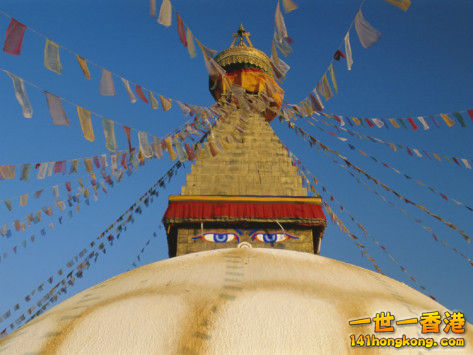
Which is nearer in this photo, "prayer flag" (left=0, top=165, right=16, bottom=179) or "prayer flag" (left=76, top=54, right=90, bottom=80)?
"prayer flag" (left=76, top=54, right=90, bottom=80)

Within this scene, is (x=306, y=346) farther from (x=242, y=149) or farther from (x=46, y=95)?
(x=242, y=149)

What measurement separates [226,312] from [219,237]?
15.6 ft

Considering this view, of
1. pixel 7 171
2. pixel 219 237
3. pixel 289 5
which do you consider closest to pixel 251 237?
pixel 219 237

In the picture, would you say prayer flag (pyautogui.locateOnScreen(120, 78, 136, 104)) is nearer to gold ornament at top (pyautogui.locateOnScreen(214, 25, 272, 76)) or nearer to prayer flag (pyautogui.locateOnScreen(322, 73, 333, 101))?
prayer flag (pyautogui.locateOnScreen(322, 73, 333, 101))

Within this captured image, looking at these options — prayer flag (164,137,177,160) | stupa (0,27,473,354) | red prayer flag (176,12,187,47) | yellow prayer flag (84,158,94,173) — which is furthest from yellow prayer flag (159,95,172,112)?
stupa (0,27,473,354)

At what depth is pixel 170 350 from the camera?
6.67 feet

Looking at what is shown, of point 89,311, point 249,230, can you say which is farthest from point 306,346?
point 249,230

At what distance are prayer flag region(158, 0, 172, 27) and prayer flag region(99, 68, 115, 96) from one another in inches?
37.6

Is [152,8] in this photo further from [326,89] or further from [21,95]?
[326,89]

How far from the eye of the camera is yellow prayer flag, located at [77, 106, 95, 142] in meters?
3.30

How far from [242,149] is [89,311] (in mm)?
6385

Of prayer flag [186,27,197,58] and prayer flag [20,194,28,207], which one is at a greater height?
prayer flag [186,27,197,58]

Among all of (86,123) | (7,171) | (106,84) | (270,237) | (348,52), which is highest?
(348,52)

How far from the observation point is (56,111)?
3.07m
